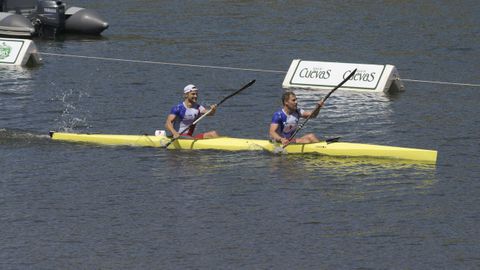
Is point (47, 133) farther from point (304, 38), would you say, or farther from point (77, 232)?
point (304, 38)

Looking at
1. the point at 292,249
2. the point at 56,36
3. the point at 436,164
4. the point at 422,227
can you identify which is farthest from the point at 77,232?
the point at 56,36

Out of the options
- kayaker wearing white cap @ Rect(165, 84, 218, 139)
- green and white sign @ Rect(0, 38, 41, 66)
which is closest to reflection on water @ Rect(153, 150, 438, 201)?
kayaker wearing white cap @ Rect(165, 84, 218, 139)

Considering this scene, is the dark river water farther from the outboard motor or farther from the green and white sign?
the outboard motor

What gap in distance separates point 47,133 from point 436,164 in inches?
455

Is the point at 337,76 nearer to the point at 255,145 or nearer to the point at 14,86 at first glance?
the point at 255,145

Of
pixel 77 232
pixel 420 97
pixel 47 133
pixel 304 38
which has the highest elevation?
pixel 304 38

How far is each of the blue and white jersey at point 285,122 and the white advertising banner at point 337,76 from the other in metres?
9.93

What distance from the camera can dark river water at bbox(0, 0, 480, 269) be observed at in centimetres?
2439

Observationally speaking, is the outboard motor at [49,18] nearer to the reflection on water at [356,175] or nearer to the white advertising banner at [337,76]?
the white advertising banner at [337,76]

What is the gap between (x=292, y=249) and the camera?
24328 mm

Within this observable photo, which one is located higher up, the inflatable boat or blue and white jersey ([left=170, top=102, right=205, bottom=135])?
the inflatable boat

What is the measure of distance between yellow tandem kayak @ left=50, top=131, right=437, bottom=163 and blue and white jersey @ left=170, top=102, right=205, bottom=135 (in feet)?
2.52

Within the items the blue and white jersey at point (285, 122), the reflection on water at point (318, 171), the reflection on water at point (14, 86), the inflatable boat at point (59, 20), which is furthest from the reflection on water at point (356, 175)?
the inflatable boat at point (59, 20)

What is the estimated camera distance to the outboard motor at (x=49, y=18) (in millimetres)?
57753
